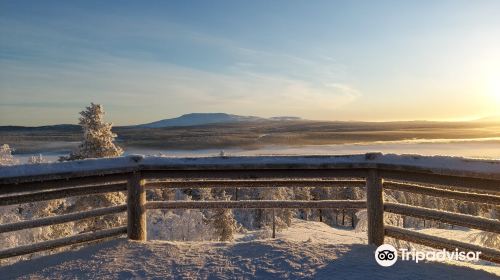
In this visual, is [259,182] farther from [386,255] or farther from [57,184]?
[57,184]

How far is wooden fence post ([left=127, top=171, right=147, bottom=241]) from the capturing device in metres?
5.97

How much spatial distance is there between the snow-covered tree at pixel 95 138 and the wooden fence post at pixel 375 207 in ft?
63.9

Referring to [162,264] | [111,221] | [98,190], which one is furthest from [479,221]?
[111,221]

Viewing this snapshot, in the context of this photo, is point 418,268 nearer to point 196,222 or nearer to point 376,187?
point 376,187

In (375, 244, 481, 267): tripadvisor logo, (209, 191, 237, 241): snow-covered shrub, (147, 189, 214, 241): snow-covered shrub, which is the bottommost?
(147, 189, 214, 241): snow-covered shrub

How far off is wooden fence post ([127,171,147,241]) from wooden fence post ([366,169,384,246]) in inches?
135

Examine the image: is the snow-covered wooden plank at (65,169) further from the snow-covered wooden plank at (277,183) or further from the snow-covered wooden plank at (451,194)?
the snow-covered wooden plank at (451,194)

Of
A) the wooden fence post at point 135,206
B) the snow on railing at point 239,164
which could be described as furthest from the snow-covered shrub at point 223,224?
the snow on railing at point 239,164

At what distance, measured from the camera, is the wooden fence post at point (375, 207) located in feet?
18.5

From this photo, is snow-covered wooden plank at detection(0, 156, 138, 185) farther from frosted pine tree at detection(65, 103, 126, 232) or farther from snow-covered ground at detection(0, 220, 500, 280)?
frosted pine tree at detection(65, 103, 126, 232)

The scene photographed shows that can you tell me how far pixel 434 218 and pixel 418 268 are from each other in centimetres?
79

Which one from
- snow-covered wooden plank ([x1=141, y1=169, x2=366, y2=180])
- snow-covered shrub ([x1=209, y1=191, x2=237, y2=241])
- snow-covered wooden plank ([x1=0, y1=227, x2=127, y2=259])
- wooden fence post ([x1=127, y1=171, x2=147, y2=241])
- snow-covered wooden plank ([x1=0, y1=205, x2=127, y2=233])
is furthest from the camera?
snow-covered shrub ([x1=209, y1=191, x2=237, y2=241])

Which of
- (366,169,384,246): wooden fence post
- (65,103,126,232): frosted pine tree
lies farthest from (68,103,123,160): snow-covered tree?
(366,169,384,246): wooden fence post

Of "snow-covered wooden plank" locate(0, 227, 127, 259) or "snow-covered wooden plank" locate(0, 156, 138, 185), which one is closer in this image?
"snow-covered wooden plank" locate(0, 156, 138, 185)
